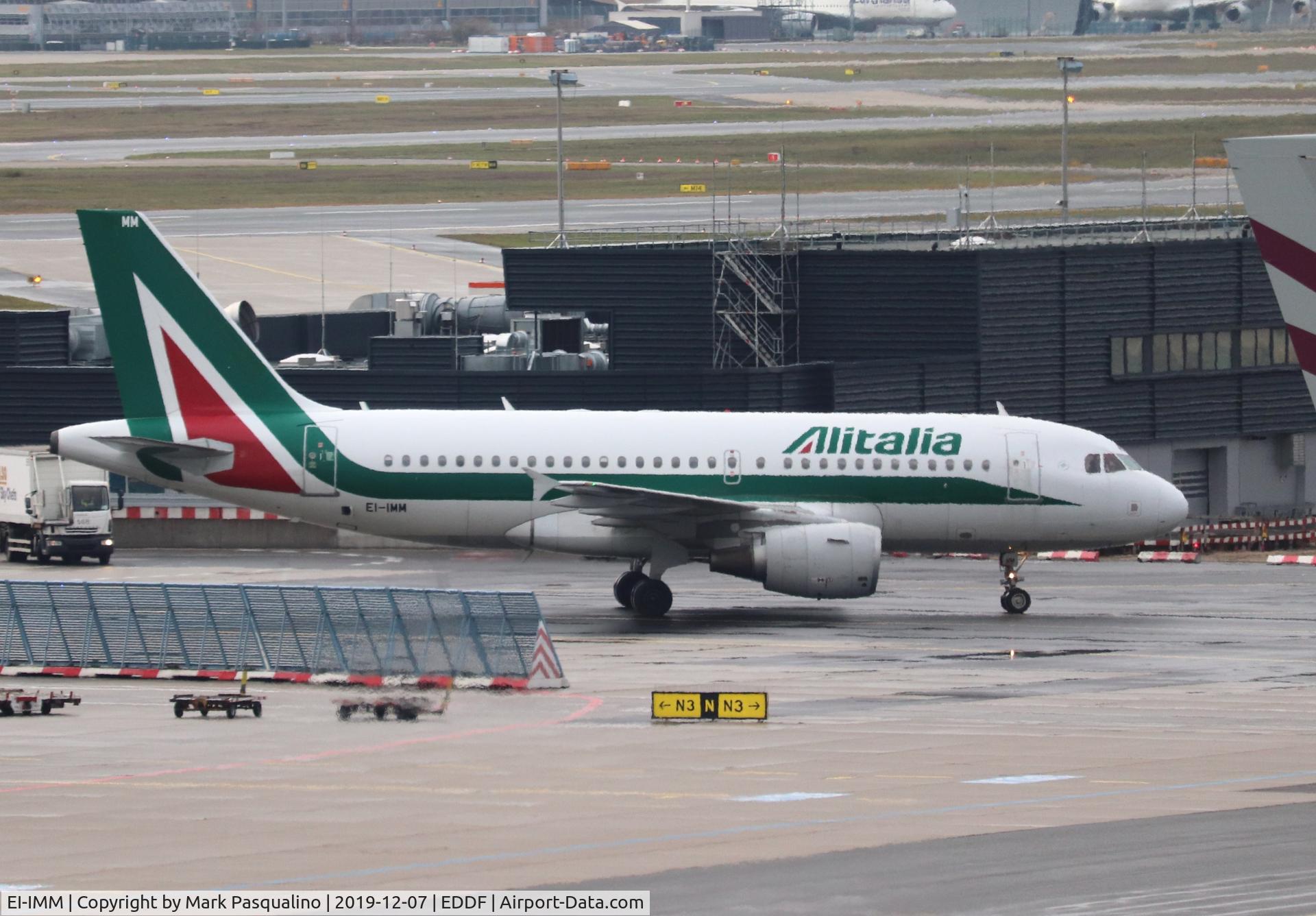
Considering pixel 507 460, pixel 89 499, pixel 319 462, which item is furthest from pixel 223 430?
pixel 89 499

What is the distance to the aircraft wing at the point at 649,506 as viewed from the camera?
123 ft

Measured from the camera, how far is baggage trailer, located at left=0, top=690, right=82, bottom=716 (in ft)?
96.0

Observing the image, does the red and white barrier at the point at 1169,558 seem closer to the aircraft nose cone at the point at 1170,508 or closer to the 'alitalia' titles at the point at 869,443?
the aircraft nose cone at the point at 1170,508

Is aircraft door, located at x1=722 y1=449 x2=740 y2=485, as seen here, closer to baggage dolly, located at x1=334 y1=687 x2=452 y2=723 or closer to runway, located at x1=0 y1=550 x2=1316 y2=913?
runway, located at x1=0 y1=550 x2=1316 y2=913

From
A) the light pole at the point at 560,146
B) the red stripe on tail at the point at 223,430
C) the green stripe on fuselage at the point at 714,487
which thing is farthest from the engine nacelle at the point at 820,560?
the light pole at the point at 560,146

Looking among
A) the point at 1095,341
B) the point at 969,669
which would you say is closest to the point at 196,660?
the point at 969,669

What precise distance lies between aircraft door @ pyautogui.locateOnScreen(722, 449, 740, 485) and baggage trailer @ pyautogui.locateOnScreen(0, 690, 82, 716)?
14.2m

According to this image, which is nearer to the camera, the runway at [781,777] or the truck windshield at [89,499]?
the runway at [781,777]

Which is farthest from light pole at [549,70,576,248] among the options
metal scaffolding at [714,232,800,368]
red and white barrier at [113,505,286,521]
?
red and white barrier at [113,505,286,521]

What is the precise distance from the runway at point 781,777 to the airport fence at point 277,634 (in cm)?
87

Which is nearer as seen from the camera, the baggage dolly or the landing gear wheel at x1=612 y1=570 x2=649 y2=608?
the baggage dolly

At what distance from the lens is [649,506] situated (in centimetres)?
3806

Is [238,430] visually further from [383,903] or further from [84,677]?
[383,903]

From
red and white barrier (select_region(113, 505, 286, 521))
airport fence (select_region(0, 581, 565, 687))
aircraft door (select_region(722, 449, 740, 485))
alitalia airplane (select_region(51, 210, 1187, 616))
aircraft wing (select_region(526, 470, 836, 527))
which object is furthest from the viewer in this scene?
red and white barrier (select_region(113, 505, 286, 521))
